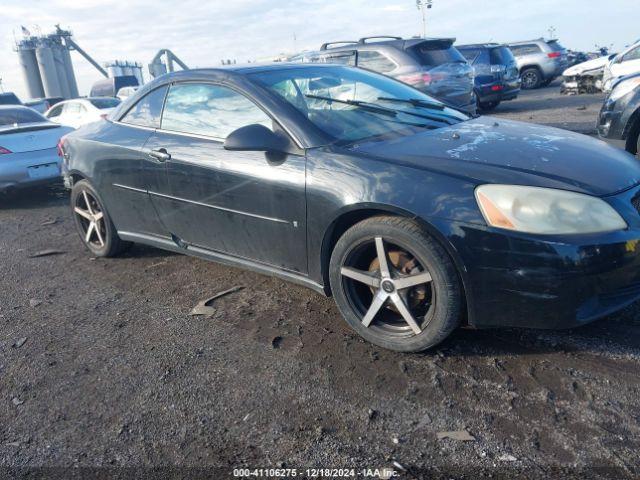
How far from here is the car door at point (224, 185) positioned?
10.6ft

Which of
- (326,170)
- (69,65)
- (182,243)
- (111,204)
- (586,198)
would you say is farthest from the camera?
(69,65)

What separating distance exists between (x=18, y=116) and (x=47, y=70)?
156ft

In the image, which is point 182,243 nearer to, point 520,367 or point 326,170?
point 326,170

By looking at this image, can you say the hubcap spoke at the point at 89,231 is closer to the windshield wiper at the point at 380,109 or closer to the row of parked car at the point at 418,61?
the windshield wiper at the point at 380,109

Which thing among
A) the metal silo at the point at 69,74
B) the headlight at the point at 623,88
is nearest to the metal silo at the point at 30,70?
the metal silo at the point at 69,74

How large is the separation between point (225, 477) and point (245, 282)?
2.08m

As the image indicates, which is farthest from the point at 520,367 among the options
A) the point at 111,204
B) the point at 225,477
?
the point at 111,204

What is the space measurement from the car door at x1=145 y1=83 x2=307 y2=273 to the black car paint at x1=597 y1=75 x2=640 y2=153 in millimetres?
4370

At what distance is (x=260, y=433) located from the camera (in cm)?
244

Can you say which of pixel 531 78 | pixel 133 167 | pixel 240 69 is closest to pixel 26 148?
pixel 133 167

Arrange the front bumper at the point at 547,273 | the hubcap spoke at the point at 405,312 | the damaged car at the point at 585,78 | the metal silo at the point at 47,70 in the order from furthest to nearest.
→ the metal silo at the point at 47,70, the damaged car at the point at 585,78, the hubcap spoke at the point at 405,312, the front bumper at the point at 547,273

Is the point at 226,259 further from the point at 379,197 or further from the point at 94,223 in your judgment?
the point at 94,223

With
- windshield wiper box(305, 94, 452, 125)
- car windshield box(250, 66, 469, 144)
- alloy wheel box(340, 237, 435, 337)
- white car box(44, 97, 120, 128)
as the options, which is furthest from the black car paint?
white car box(44, 97, 120, 128)

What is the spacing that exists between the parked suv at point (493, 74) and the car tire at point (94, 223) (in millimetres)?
12001
